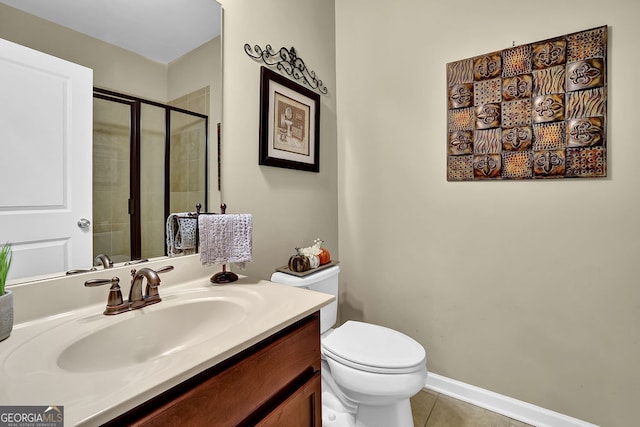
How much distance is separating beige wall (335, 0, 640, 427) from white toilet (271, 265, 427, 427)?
1.73 ft

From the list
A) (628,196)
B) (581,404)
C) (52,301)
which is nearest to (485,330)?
(581,404)

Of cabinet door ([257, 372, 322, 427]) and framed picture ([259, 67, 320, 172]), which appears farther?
framed picture ([259, 67, 320, 172])

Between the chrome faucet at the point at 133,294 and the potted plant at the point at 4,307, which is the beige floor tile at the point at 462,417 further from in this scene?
the potted plant at the point at 4,307

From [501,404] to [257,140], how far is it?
1892 millimetres

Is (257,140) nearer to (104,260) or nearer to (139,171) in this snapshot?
(139,171)

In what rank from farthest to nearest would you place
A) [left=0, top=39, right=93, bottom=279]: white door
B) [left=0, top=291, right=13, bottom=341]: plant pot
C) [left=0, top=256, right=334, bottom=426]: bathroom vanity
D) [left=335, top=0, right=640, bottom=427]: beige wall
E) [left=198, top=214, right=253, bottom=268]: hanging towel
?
[left=335, top=0, right=640, bottom=427]: beige wall, [left=198, top=214, right=253, bottom=268]: hanging towel, [left=0, top=39, right=93, bottom=279]: white door, [left=0, top=291, right=13, bottom=341]: plant pot, [left=0, top=256, right=334, bottom=426]: bathroom vanity

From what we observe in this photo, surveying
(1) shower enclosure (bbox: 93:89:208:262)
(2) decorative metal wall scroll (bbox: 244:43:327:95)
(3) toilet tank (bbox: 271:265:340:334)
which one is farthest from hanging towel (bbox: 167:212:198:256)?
(2) decorative metal wall scroll (bbox: 244:43:327:95)

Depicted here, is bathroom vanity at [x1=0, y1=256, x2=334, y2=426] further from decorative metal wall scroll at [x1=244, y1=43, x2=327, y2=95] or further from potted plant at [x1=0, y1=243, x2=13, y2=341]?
decorative metal wall scroll at [x1=244, y1=43, x2=327, y2=95]

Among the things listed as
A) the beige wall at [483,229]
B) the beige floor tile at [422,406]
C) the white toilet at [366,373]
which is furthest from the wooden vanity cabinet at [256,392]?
the beige wall at [483,229]

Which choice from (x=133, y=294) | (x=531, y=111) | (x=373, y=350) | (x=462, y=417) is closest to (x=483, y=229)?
(x=531, y=111)

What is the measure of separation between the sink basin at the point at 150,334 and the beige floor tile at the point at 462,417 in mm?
1276

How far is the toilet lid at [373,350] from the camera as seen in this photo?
115 cm

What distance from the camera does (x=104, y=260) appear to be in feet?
3.05

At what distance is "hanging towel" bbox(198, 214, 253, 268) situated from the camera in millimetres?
1075
